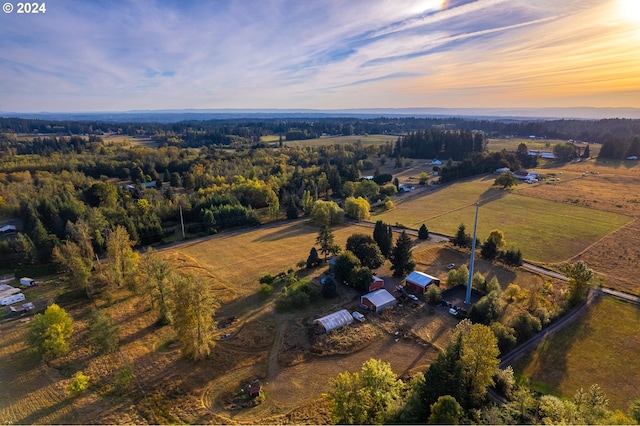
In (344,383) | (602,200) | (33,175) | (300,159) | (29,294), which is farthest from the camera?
(300,159)

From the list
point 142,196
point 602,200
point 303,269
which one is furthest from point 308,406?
point 602,200

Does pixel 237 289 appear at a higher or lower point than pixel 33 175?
lower

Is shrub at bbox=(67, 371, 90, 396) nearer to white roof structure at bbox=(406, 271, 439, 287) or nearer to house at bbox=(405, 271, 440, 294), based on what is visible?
house at bbox=(405, 271, 440, 294)

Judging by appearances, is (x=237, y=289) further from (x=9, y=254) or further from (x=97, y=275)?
(x=9, y=254)

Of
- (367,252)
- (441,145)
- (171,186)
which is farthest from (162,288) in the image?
(441,145)

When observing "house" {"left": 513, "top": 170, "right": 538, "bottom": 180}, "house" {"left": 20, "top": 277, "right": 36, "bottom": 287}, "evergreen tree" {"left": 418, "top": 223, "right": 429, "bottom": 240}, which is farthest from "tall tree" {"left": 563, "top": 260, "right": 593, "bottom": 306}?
"house" {"left": 513, "top": 170, "right": 538, "bottom": 180}

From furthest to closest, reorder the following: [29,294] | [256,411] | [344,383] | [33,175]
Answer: [33,175] → [29,294] → [256,411] → [344,383]

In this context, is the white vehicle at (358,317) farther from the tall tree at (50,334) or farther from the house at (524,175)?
the house at (524,175)
